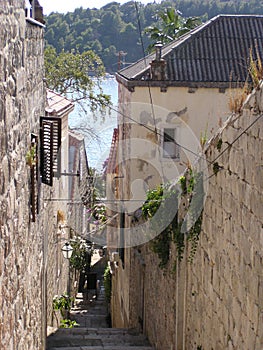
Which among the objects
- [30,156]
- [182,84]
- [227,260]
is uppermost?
[182,84]

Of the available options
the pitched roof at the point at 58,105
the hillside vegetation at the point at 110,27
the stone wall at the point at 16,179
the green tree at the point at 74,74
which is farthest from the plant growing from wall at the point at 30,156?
the green tree at the point at 74,74

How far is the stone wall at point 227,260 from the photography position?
5121 millimetres

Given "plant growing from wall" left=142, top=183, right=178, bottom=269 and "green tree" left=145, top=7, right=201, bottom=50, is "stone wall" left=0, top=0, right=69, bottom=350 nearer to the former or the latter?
"plant growing from wall" left=142, top=183, right=178, bottom=269

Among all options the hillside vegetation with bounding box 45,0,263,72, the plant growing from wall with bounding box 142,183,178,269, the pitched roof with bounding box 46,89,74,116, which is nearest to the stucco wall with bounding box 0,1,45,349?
the plant growing from wall with bounding box 142,183,178,269

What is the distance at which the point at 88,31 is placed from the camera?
22516 millimetres

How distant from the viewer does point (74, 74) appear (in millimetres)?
25047

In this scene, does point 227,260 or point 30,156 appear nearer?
point 227,260

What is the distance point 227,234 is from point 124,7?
17.0m

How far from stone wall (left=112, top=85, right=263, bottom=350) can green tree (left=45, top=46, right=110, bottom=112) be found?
51.9 feet

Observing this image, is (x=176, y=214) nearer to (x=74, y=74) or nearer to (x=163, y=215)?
(x=163, y=215)

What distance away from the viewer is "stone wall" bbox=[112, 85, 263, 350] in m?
5.12

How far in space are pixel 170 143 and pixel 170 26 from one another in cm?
1191

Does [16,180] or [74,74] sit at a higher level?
[74,74]

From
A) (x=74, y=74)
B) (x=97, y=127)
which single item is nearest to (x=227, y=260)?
(x=97, y=127)
